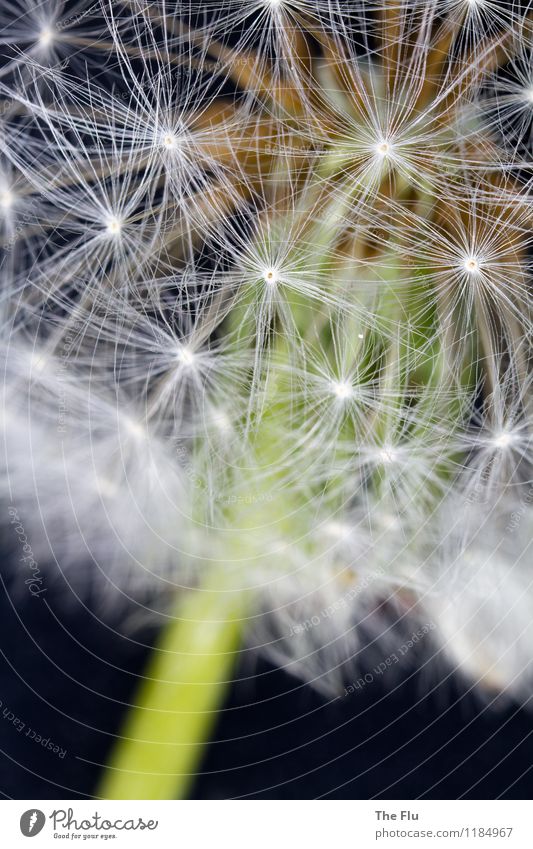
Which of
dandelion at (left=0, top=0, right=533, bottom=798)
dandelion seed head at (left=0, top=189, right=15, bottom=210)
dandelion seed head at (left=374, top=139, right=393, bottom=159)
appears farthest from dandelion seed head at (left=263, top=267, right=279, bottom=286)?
dandelion seed head at (left=0, top=189, right=15, bottom=210)

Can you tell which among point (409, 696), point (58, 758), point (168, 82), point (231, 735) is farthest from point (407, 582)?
point (168, 82)

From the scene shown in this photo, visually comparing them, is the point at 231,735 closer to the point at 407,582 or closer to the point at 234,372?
the point at 407,582

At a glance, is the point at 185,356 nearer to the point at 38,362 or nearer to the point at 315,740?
the point at 38,362

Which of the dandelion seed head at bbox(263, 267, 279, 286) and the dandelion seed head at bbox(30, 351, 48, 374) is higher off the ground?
the dandelion seed head at bbox(263, 267, 279, 286)

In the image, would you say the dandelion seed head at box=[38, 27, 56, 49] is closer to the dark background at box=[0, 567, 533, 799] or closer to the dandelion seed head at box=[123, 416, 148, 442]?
the dandelion seed head at box=[123, 416, 148, 442]

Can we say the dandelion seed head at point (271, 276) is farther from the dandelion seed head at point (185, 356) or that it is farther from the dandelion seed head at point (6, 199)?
the dandelion seed head at point (6, 199)

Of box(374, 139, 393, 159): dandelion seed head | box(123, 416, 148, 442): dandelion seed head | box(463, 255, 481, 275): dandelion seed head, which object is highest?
box(374, 139, 393, 159): dandelion seed head
